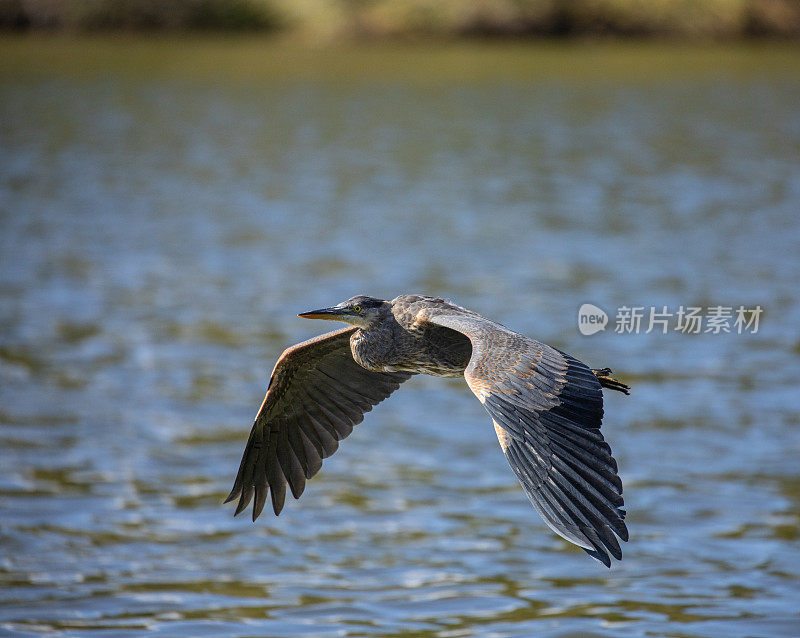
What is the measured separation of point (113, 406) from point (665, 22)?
29.6 m

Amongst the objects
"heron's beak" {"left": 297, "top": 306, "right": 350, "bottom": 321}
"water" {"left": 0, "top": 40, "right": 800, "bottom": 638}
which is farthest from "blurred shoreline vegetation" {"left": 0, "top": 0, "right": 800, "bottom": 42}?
"heron's beak" {"left": 297, "top": 306, "right": 350, "bottom": 321}

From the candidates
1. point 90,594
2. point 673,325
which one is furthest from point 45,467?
point 673,325

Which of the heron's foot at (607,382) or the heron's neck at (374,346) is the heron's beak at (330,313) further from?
the heron's foot at (607,382)

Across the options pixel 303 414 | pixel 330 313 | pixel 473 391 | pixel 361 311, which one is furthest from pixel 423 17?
pixel 473 391

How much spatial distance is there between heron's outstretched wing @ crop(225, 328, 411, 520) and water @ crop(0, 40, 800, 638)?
1.19 m

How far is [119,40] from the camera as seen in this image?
3872cm

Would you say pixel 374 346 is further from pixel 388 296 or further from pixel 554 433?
pixel 388 296

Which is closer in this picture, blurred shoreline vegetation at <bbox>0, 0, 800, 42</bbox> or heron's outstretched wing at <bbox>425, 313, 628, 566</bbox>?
heron's outstretched wing at <bbox>425, 313, 628, 566</bbox>

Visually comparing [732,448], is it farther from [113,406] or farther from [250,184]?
[250,184]

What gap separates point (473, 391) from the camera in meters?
4.76

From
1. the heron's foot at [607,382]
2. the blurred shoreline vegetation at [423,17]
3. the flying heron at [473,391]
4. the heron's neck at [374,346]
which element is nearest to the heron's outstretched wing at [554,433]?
the flying heron at [473,391]

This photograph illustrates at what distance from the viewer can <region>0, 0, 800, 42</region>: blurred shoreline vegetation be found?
36.4m

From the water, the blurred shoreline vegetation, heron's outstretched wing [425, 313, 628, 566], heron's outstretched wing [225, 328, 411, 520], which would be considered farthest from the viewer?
the blurred shoreline vegetation

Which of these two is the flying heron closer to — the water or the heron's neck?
the heron's neck
